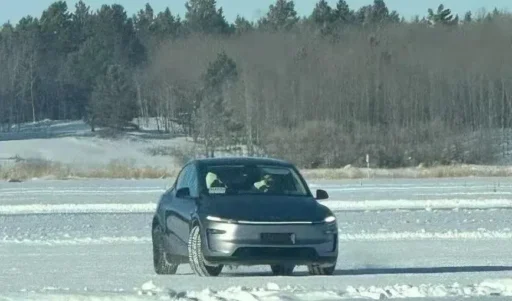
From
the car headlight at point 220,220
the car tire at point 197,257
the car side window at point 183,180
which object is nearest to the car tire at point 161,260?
the car side window at point 183,180

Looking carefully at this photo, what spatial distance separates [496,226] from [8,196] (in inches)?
853

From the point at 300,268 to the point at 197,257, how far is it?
117 inches

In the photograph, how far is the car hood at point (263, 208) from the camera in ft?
46.4

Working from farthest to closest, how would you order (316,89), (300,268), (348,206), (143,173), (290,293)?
1. (316,89)
2. (143,173)
3. (348,206)
4. (300,268)
5. (290,293)

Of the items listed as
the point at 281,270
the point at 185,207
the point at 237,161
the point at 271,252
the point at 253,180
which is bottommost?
the point at 281,270

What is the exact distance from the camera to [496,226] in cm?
2431

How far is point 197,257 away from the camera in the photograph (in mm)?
14305

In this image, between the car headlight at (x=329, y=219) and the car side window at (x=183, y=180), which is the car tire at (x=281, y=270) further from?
the car side window at (x=183, y=180)

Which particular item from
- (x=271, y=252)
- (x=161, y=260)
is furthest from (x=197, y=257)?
(x=161, y=260)

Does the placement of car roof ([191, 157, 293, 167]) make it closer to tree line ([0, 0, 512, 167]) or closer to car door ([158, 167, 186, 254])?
car door ([158, 167, 186, 254])

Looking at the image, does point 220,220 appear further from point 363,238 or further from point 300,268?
point 363,238

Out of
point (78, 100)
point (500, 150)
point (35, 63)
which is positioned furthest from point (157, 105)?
point (500, 150)

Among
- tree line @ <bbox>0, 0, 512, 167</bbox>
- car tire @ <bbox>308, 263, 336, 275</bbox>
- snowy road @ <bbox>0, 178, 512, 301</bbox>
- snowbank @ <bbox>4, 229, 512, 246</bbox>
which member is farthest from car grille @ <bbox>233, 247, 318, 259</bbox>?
tree line @ <bbox>0, 0, 512, 167</bbox>

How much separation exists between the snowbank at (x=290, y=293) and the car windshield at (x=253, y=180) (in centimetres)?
246
